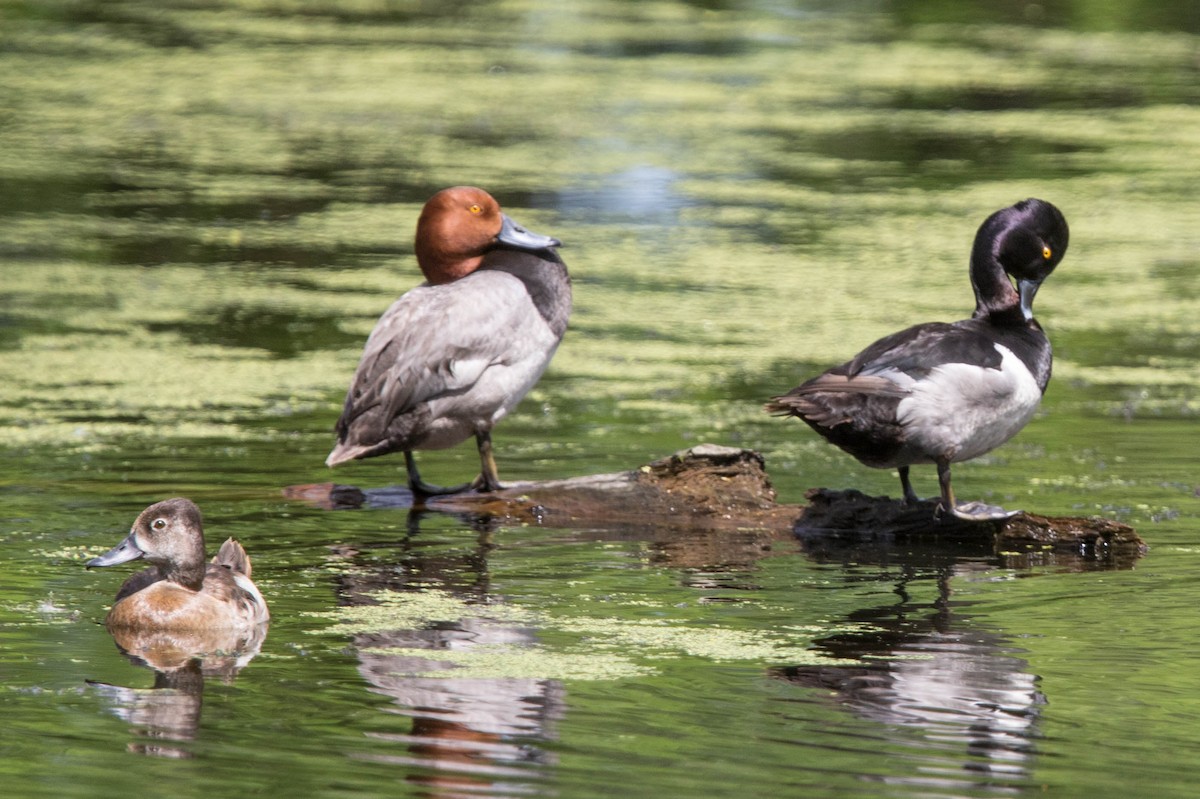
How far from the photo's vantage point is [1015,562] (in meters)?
6.84

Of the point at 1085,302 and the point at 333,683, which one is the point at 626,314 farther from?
the point at 333,683

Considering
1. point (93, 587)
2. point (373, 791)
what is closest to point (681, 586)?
point (93, 587)

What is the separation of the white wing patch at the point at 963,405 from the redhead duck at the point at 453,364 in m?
1.56

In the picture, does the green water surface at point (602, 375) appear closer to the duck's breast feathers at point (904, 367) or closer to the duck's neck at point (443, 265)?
the duck's breast feathers at point (904, 367)

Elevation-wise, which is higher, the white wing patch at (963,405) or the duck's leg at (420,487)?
the white wing patch at (963,405)

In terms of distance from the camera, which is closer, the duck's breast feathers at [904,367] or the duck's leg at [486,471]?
the duck's breast feathers at [904,367]

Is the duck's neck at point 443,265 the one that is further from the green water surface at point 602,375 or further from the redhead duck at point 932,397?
the redhead duck at point 932,397

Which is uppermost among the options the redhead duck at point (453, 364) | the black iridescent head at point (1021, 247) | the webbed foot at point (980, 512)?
the black iridescent head at point (1021, 247)

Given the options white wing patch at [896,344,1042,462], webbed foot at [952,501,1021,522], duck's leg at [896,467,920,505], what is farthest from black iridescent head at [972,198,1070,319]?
webbed foot at [952,501,1021,522]

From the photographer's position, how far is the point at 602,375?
9875 millimetres

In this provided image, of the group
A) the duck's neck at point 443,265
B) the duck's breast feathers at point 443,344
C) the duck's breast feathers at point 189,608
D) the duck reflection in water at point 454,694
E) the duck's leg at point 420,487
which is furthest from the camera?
the duck's neck at point 443,265

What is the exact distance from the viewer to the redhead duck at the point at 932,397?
6.79 meters

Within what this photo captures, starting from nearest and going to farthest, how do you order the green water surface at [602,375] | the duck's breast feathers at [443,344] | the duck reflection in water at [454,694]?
the duck reflection in water at [454,694]
the green water surface at [602,375]
the duck's breast feathers at [443,344]

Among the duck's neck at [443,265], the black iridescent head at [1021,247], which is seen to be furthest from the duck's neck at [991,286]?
the duck's neck at [443,265]
